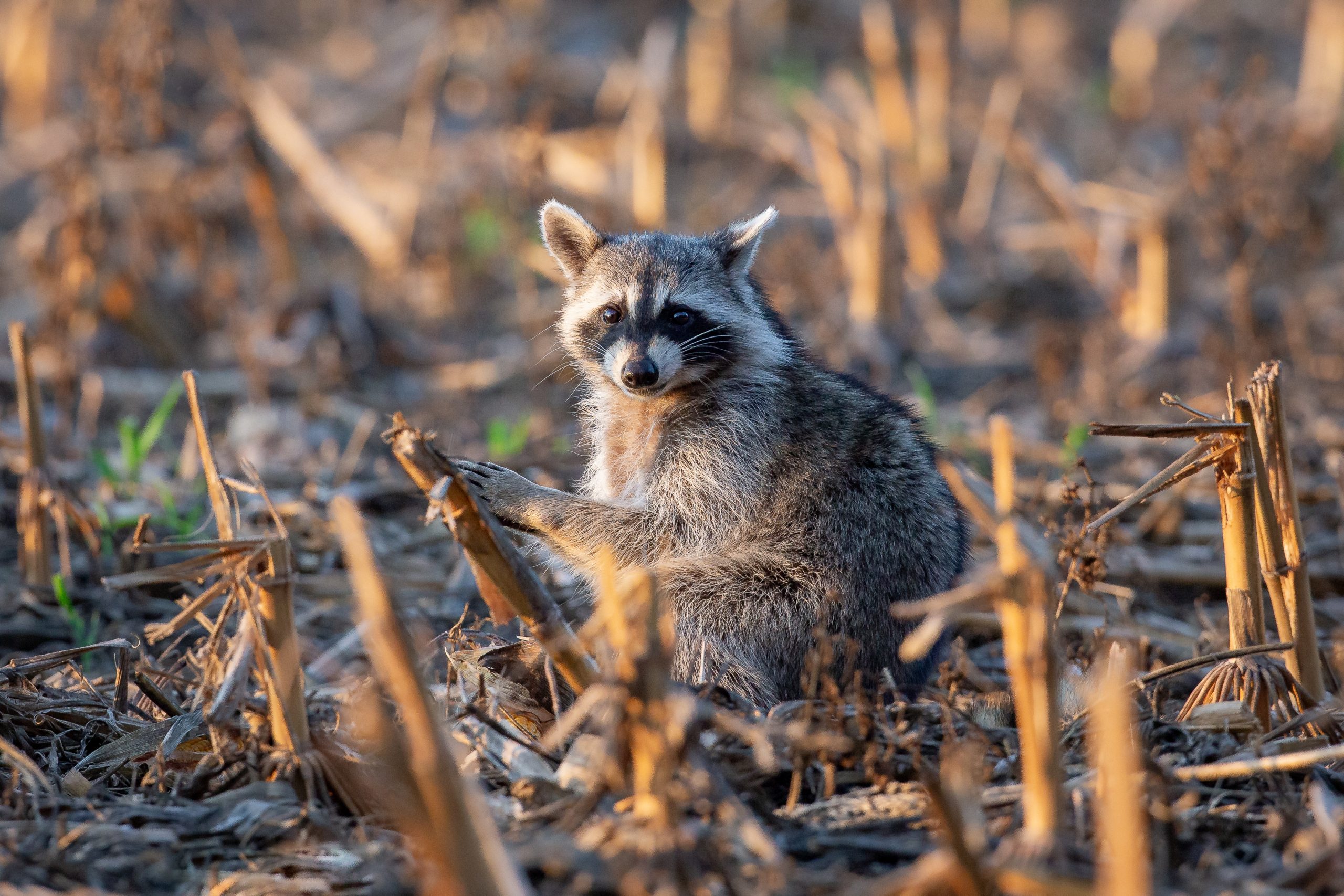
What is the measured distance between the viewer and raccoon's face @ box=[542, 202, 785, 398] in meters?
4.23

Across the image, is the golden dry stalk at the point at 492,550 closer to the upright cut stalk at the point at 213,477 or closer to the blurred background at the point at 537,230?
the upright cut stalk at the point at 213,477

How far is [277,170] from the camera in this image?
30.9 feet

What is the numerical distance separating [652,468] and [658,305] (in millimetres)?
590

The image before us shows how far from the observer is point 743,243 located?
4648 mm

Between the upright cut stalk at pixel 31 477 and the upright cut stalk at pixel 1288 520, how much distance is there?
382cm

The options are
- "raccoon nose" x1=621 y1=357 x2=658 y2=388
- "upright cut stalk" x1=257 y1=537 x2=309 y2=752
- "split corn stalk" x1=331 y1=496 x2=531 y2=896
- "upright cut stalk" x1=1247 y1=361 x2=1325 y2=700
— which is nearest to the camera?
"split corn stalk" x1=331 y1=496 x2=531 y2=896

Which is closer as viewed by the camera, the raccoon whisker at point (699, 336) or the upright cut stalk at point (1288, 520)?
→ the upright cut stalk at point (1288, 520)

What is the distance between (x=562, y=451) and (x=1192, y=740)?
150 inches

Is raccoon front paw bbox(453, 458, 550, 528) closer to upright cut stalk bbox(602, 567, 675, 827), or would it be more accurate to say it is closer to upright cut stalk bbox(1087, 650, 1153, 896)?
upright cut stalk bbox(602, 567, 675, 827)

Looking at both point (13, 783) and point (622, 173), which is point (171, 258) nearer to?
point (622, 173)

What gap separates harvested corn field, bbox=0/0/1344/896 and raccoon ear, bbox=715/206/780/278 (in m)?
0.02

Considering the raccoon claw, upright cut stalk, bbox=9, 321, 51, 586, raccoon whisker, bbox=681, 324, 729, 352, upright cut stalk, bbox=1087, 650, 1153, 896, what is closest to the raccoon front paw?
the raccoon claw

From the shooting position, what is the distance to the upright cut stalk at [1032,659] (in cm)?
215

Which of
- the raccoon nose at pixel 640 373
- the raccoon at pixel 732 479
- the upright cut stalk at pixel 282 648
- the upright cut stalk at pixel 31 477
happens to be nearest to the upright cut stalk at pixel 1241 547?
the raccoon at pixel 732 479
